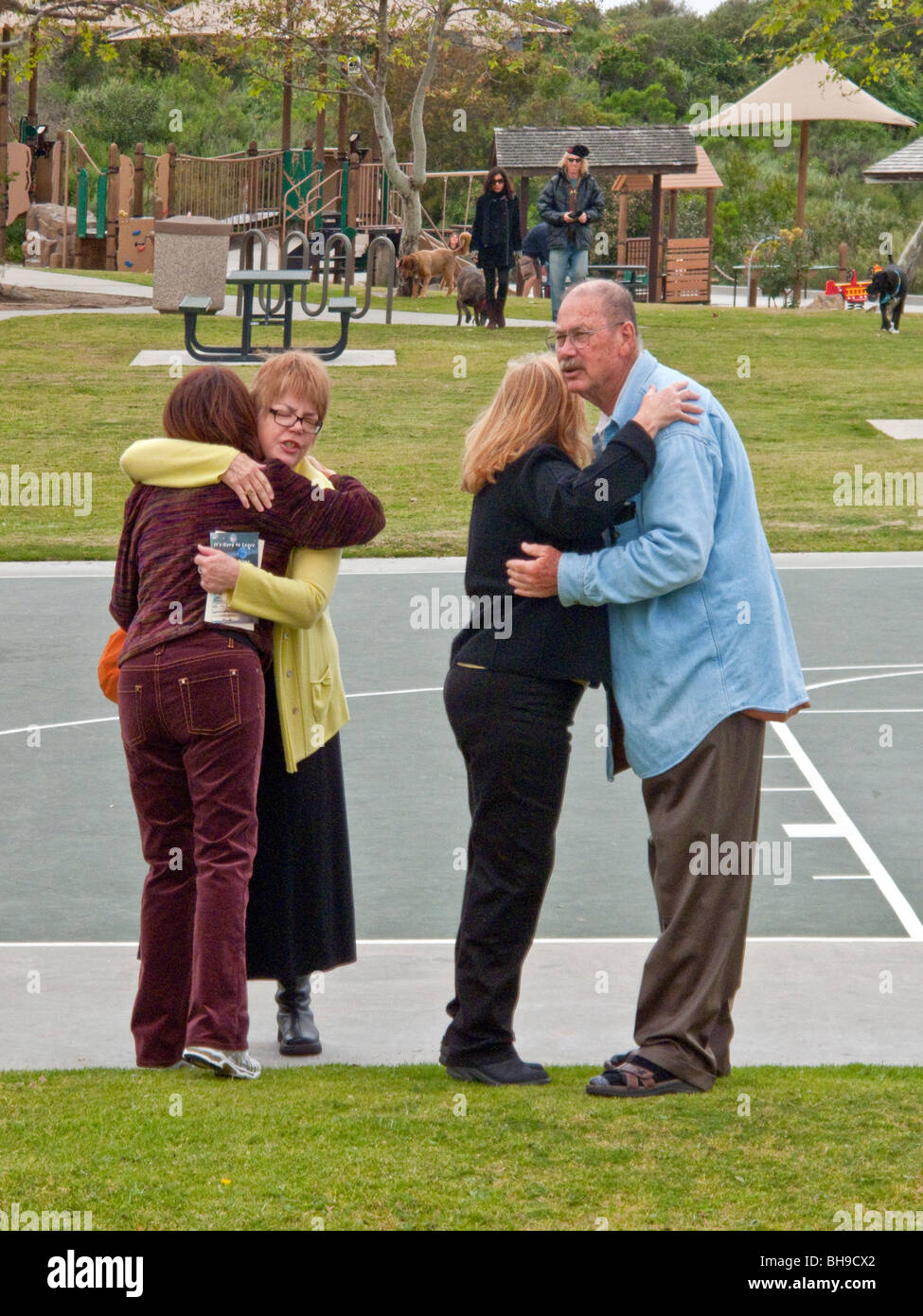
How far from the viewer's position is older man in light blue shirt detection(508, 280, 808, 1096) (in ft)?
15.3

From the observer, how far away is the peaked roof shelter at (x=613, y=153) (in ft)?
112

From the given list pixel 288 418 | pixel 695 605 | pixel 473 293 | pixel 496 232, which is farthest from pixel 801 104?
pixel 695 605

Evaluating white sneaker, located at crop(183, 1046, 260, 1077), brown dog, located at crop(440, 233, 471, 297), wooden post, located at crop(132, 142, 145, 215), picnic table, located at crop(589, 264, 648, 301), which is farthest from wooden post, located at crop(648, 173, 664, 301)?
white sneaker, located at crop(183, 1046, 260, 1077)

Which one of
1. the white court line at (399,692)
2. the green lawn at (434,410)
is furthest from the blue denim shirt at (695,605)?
the green lawn at (434,410)

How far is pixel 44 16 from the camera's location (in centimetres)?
2566

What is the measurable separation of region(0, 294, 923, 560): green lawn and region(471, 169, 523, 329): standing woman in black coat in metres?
0.75

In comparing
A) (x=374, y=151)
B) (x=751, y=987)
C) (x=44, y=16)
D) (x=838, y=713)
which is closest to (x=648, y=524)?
(x=751, y=987)

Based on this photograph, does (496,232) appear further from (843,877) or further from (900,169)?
(843,877)

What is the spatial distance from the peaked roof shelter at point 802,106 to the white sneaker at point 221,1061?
107 ft

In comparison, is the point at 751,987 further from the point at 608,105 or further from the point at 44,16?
the point at 608,105

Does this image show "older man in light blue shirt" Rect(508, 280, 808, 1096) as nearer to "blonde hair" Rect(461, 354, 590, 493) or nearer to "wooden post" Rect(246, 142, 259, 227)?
"blonde hair" Rect(461, 354, 590, 493)

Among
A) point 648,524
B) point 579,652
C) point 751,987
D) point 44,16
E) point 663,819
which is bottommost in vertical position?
point 751,987

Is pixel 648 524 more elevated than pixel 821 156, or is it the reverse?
pixel 821 156

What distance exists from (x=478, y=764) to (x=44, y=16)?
918 inches
